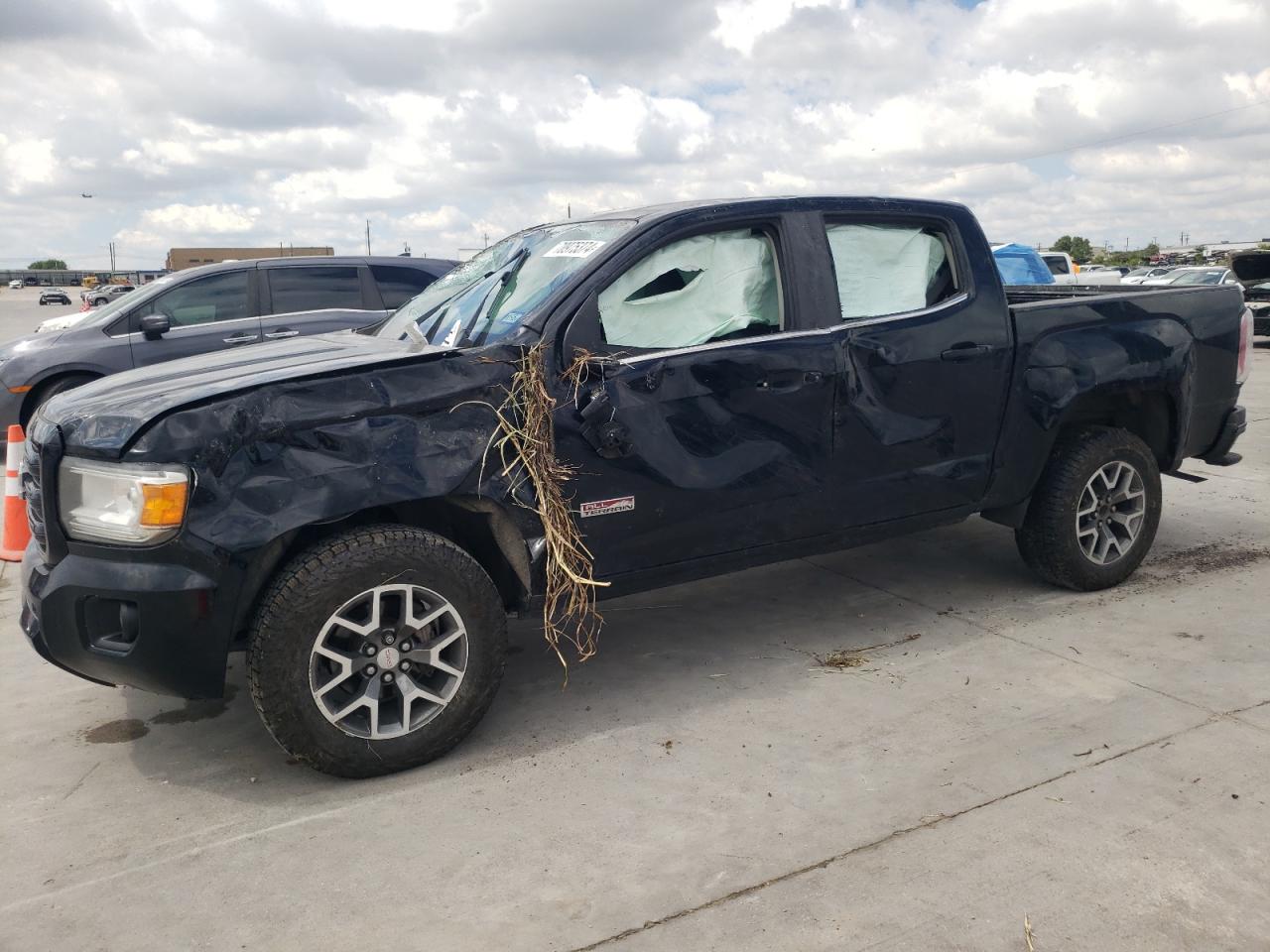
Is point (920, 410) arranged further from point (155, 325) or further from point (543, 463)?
point (155, 325)

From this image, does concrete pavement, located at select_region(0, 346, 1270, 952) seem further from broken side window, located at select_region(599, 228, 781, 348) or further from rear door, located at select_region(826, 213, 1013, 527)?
Answer: broken side window, located at select_region(599, 228, 781, 348)

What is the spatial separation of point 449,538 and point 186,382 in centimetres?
103

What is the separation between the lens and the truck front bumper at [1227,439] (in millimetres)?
5723

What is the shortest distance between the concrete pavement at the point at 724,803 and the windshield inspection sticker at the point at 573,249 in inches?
65.7

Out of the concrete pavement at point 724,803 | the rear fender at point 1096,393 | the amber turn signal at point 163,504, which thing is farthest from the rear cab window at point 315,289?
the amber turn signal at point 163,504

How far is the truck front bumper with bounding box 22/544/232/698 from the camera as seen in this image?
129 inches

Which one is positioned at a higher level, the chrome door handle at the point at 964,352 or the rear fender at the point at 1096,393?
the chrome door handle at the point at 964,352

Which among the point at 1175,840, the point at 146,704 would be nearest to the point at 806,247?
the point at 1175,840

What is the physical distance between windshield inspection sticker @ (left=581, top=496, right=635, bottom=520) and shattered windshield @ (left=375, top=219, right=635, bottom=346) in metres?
0.68

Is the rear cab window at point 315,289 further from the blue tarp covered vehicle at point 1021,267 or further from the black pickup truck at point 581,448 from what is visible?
the blue tarp covered vehicle at point 1021,267

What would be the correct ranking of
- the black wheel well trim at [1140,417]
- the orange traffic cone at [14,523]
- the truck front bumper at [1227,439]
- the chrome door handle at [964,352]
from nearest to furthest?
the orange traffic cone at [14,523], the chrome door handle at [964,352], the black wheel well trim at [1140,417], the truck front bumper at [1227,439]

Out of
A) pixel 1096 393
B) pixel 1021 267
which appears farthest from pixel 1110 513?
pixel 1021 267

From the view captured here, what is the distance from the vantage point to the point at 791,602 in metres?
5.31

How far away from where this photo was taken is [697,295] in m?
4.22
